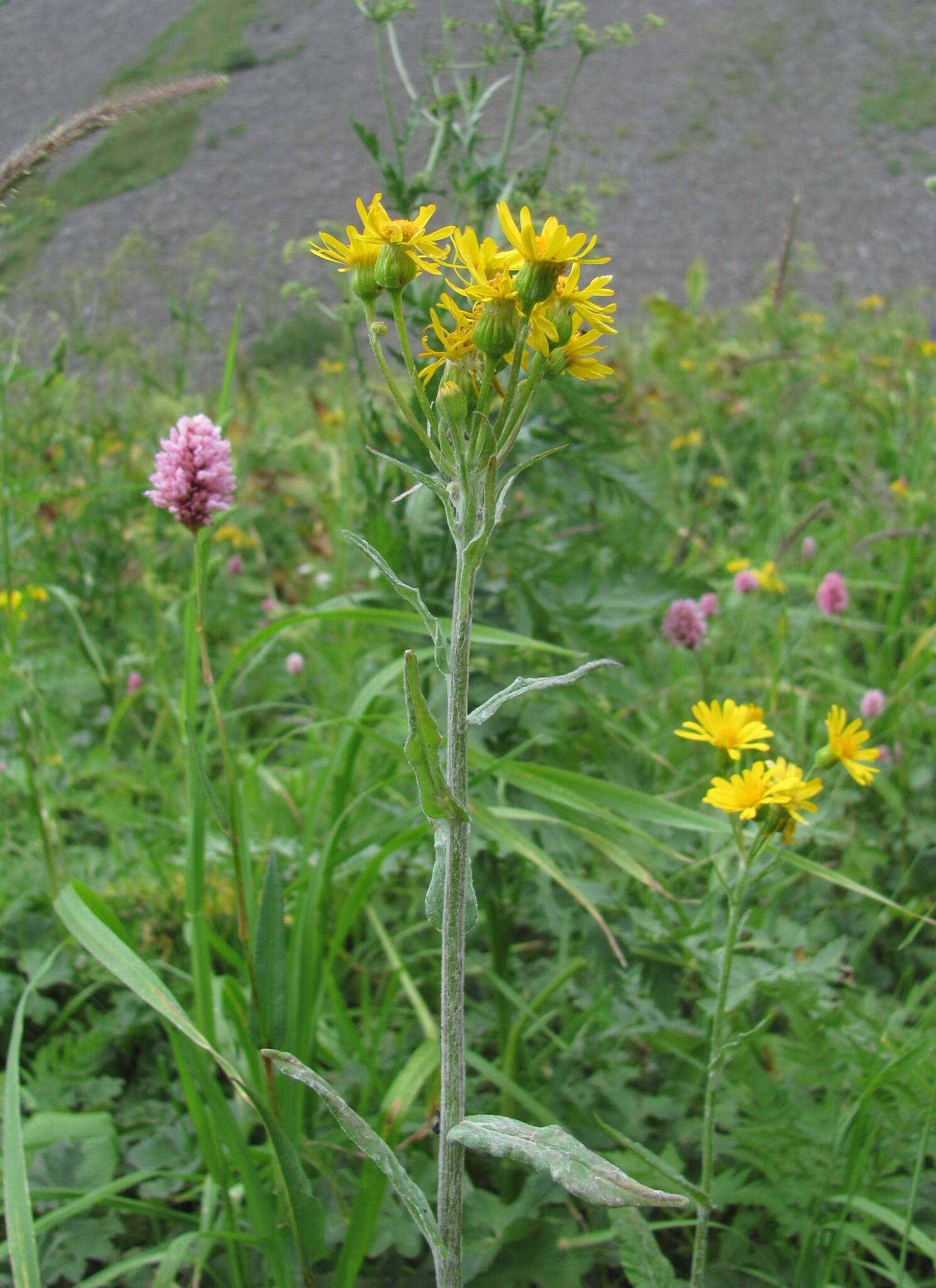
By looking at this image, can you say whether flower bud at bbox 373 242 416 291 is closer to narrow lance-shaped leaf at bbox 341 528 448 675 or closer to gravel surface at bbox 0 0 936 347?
narrow lance-shaped leaf at bbox 341 528 448 675

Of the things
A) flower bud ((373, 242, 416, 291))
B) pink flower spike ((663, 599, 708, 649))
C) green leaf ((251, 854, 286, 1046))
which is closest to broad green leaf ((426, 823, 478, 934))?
green leaf ((251, 854, 286, 1046))

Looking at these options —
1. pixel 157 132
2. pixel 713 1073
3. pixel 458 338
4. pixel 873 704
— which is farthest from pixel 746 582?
pixel 157 132

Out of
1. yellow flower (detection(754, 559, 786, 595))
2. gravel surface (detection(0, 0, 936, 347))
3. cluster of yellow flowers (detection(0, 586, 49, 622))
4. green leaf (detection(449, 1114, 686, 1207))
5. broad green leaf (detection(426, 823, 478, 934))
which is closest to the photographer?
green leaf (detection(449, 1114, 686, 1207))

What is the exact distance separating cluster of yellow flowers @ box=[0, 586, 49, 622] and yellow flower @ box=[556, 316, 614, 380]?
3.84 ft

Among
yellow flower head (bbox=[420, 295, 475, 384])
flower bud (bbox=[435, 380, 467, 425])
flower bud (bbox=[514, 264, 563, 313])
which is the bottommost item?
flower bud (bbox=[435, 380, 467, 425])

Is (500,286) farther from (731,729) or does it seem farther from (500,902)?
(500,902)

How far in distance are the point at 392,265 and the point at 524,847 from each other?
68 cm

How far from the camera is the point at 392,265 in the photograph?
0.85 meters

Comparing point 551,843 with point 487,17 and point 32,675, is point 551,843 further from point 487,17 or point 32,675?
point 487,17

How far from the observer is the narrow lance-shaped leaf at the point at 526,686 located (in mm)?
759

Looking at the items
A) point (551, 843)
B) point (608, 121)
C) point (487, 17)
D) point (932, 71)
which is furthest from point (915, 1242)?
point (932, 71)

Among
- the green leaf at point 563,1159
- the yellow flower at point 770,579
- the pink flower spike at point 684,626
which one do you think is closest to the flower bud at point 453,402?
the green leaf at point 563,1159

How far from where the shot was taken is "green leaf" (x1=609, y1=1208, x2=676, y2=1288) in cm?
100

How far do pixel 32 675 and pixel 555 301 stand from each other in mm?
1321
